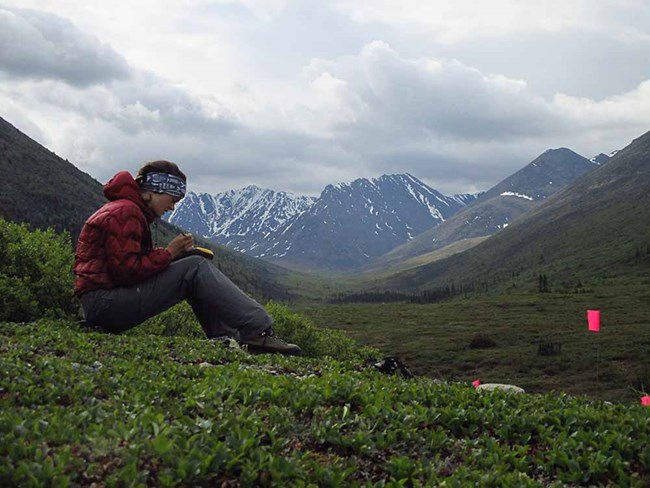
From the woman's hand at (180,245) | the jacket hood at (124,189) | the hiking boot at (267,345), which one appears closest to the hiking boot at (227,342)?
the hiking boot at (267,345)

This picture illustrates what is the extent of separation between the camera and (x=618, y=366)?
81.5 metres

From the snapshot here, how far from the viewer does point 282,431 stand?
6262mm

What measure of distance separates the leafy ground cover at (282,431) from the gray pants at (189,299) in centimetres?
208

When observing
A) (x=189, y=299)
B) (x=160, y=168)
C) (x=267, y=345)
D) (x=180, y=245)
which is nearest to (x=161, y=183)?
(x=160, y=168)

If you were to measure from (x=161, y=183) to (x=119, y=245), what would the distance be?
161cm

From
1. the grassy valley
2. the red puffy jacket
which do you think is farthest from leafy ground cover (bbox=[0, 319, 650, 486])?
the red puffy jacket

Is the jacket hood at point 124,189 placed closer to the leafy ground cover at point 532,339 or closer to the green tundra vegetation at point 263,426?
the green tundra vegetation at point 263,426

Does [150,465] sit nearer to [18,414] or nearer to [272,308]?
[18,414]

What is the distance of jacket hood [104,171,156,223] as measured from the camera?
1129cm

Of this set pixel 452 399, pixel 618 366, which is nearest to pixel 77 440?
pixel 452 399

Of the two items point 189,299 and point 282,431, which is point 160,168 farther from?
point 282,431

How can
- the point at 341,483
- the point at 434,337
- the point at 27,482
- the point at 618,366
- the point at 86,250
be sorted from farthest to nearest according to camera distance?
the point at 434,337 → the point at 618,366 → the point at 86,250 → the point at 341,483 → the point at 27,482

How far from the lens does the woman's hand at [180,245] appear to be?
1153cm

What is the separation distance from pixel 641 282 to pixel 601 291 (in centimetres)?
1687
